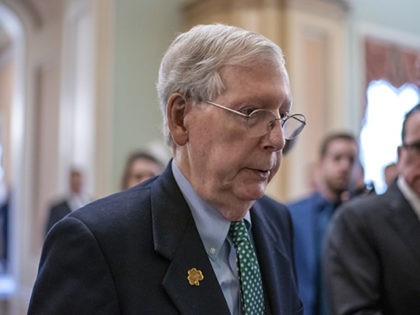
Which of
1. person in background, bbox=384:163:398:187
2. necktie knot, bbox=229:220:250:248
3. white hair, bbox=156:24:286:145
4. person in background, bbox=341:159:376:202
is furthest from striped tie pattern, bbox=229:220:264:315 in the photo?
person in background, bbox=341:159:376:202

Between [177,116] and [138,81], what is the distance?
510 centimetres

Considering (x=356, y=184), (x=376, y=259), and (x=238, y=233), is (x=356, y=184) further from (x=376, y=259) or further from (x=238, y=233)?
(x=238, y=233)

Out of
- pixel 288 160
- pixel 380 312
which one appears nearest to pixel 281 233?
pixel 380 312

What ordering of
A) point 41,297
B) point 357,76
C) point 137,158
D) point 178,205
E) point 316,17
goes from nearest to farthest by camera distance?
point 41,297
point 178,205
point 137,158
point 316,17
point 357,76

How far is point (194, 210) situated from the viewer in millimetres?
1519

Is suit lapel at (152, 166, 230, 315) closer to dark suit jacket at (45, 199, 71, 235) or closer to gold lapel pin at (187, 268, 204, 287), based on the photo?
gold lapel pin at (187, 268, 204, 287)

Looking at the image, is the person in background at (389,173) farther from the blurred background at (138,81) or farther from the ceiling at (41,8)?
the ceiling at (41,8)

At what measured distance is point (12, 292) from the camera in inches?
336

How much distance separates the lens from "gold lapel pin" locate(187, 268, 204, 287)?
1.40m

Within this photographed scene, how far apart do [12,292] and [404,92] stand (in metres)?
6.19

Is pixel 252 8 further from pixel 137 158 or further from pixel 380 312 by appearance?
pixel 380 312

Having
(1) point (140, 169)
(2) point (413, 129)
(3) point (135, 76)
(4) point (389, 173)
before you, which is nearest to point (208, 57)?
(2) point (413, 129)

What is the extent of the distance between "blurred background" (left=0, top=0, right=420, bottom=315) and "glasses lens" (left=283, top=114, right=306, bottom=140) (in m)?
3.83

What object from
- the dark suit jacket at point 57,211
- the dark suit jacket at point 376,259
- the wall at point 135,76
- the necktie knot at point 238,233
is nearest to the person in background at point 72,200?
the dark suit jacket at point 57,211
